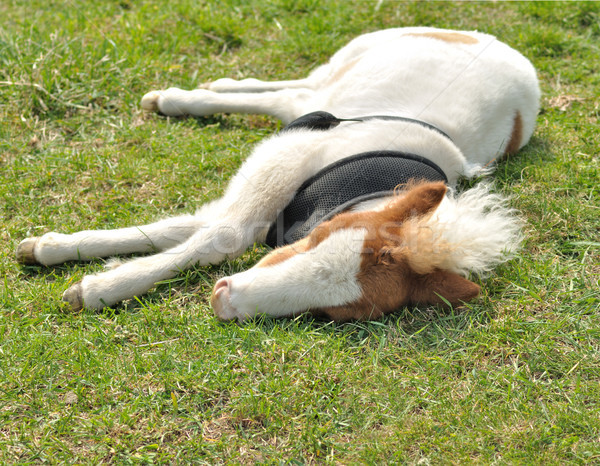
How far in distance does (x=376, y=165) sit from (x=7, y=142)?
3046 millimetres

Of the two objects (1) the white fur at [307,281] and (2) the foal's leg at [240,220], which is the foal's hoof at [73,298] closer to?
(2) the foal's leg at [240,220]

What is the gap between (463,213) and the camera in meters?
3.45

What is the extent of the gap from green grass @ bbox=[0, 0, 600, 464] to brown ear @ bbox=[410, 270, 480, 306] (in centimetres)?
11

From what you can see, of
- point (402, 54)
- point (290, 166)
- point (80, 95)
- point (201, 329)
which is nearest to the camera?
point (201, 329)

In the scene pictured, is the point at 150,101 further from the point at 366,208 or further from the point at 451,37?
the point at 366,208

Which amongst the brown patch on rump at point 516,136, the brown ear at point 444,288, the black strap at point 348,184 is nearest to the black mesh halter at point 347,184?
the black strap at point 348,184

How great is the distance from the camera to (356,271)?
3.04 meters

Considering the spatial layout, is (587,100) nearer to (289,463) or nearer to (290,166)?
(290,166)

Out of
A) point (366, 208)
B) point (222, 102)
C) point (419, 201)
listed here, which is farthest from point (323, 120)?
point (222, 102)

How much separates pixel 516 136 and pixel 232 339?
104 inches

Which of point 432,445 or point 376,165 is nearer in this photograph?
point 432,445

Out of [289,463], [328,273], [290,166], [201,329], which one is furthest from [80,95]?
[289,463]

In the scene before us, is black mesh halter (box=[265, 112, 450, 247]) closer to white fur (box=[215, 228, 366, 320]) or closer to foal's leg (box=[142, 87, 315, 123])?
white fur (box=[215, 228, 366, 320])

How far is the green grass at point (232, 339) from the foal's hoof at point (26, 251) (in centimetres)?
6
